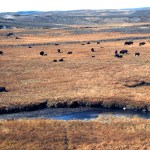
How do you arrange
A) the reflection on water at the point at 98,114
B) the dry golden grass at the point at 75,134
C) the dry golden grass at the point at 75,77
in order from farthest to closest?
the dry golden grass at the point at 75,77 → the reflection on water at the point at 98,114 → the dry golden grass at the point at 75,134

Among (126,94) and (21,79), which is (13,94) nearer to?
(21,79)

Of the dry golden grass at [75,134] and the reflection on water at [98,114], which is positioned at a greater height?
the dry golden grass at [75,134]

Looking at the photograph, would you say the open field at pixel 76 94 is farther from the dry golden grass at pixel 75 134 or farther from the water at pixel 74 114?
the water at pixel 74 114

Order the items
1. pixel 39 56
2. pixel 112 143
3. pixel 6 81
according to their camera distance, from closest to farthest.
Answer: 1. pixel 112 143
2. pixel 6 81
3. pixel 39 56

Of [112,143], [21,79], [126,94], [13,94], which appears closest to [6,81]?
[21,79]

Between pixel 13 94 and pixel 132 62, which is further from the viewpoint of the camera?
pixel 132 62

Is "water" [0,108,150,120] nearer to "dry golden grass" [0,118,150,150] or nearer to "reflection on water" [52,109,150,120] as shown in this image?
"reflection on water" [52,109,150,120]

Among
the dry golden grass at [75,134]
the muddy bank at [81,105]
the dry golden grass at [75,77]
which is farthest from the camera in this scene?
the dry golden grass at [75,77]

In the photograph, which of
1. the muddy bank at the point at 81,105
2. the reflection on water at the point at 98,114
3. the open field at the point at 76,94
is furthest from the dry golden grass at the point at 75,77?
the reflection on water at the point at 98,114
